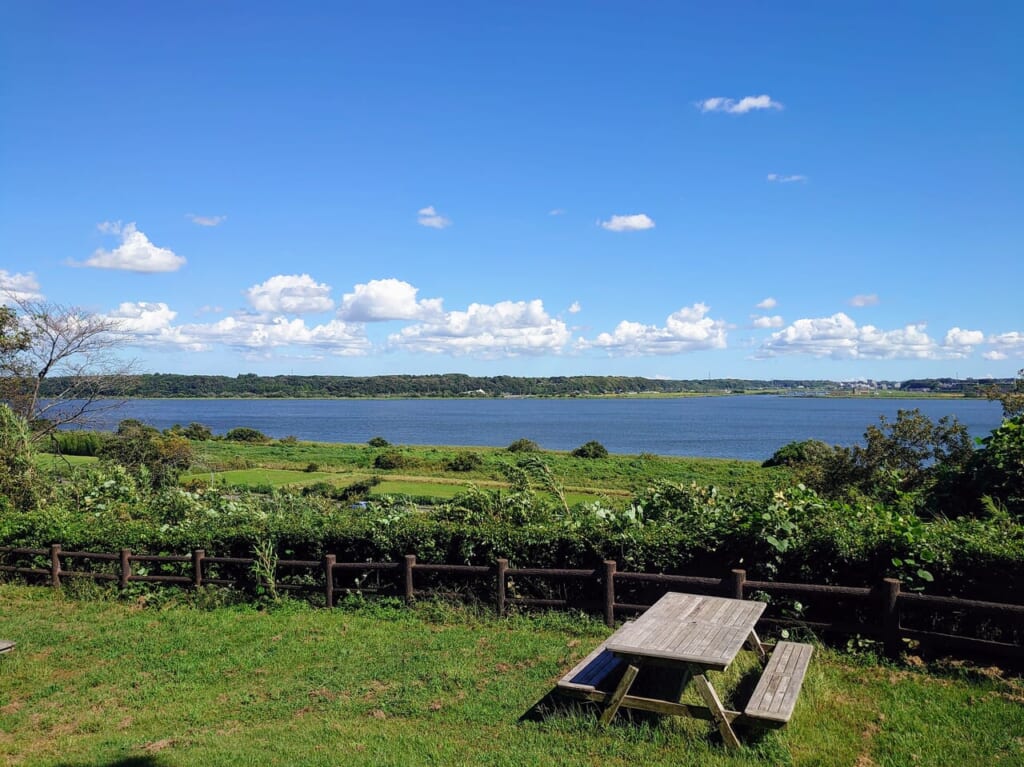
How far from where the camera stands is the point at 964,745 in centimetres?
579

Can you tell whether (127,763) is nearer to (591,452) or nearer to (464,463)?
(464,463)

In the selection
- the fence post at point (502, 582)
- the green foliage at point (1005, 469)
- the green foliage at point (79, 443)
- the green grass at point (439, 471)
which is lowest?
the green grass at point (439, 471)

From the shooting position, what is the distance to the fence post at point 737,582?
8625mm

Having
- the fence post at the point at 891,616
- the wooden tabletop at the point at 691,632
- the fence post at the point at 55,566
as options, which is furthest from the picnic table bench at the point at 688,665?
the fence post at the point at 55,566

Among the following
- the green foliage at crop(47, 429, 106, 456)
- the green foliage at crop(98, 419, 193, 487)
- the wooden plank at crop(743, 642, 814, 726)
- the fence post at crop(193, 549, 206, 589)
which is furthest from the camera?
the green foliage at crop(47, 429, 106, 456)

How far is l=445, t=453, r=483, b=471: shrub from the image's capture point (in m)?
60.7

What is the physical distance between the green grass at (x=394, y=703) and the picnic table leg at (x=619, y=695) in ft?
0.44

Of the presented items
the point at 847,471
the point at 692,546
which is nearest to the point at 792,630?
the point at 692,546

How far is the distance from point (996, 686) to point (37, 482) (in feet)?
58.7

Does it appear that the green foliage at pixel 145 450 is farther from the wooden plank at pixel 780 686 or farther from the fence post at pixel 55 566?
the wooden plank at pixel 780 686

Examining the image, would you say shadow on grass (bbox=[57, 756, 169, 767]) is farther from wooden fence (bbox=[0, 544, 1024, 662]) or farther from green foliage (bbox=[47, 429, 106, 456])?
green foliage (bbox=[47, 429, 106, 456])

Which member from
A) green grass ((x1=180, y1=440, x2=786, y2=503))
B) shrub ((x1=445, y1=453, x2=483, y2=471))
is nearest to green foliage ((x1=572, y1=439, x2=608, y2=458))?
green grass ((x1=180, y1=440, x2=786, y2=503))

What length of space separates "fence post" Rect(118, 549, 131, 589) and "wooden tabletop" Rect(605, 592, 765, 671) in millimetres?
9338

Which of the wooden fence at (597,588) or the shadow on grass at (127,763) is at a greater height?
the wooden fence at (597,588)
